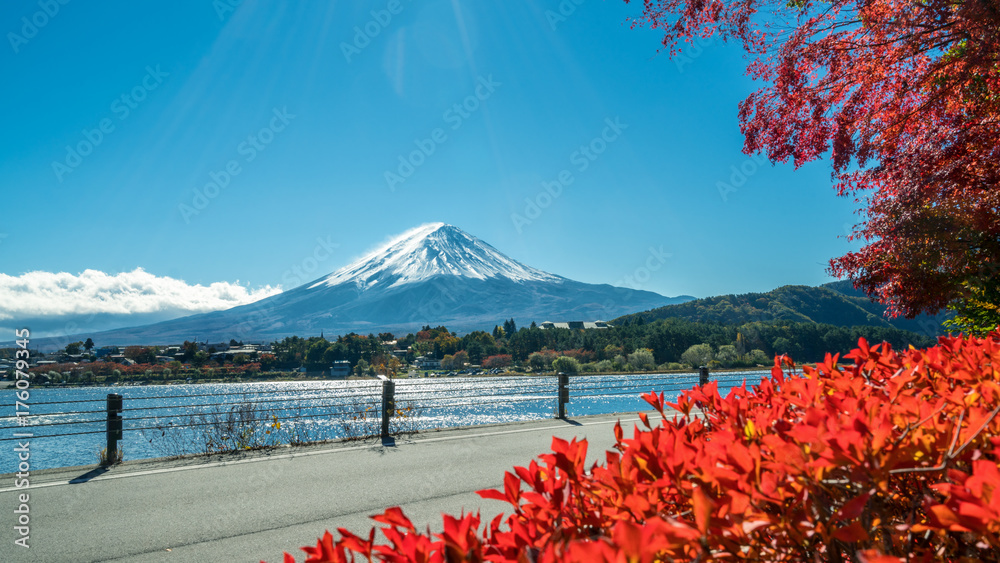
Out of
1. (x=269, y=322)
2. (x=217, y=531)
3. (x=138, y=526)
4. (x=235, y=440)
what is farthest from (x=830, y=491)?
(x=269, y=322)

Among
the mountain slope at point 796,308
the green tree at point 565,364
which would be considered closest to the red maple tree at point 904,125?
the green tree at point 565,364

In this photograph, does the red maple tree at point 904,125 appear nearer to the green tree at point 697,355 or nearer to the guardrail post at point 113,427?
the guardrail post at point 113,427

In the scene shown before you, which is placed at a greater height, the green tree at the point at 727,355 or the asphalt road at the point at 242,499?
the asphalt road at the point at 242,499

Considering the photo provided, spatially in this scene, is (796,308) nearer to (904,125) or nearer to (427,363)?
(427,363)

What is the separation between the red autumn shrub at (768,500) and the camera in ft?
2.36

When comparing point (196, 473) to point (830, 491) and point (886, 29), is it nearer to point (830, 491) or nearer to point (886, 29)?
point (830, 491)

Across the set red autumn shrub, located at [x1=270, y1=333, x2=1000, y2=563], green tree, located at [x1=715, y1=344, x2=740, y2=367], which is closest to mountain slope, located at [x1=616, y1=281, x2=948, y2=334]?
green tree, located at [x1=715, y1=344, x2=740, y2=367]

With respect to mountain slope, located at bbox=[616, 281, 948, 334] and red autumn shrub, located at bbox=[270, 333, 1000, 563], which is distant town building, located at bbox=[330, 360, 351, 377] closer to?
mountain slope, located at bbox=[616, 281, 948, 334]

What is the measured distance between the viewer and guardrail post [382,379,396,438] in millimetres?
7660

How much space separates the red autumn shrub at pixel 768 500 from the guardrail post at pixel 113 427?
6.70 meters

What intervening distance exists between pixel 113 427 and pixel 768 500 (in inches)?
289

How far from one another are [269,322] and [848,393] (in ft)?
660

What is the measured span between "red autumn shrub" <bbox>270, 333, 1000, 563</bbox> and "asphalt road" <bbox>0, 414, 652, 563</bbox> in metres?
2.42

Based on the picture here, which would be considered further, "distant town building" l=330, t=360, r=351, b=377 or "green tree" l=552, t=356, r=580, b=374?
"distant town building" l=330, t=360, r=351, b=377
